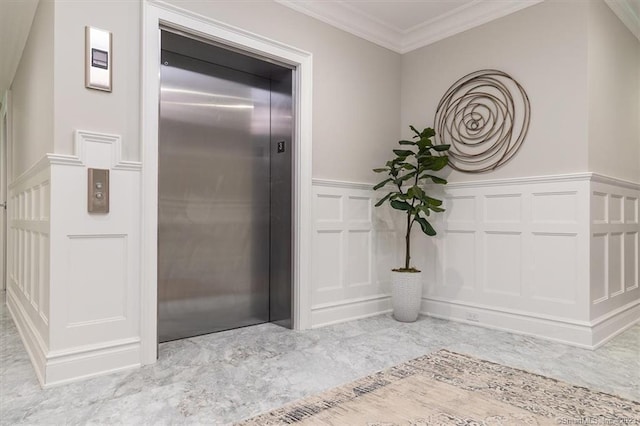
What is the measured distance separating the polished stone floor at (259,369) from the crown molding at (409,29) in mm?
2492

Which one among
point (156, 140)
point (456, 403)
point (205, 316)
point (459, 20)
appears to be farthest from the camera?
point (459, 20)

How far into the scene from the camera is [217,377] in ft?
7.27

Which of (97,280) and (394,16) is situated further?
(394,16)

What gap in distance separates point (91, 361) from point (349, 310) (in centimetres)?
196

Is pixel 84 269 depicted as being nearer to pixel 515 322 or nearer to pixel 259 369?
pixel 259 369

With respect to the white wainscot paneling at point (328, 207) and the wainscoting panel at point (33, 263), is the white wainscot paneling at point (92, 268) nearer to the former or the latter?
the wainscoting panel at point (33, 263)

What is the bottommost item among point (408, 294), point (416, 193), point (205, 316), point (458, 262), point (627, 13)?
point (205, 316)

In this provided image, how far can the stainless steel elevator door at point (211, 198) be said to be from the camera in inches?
116

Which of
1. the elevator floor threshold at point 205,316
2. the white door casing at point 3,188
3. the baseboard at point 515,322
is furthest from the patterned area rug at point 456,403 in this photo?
the white door casing at point 3,188

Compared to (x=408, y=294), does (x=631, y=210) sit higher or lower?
higher

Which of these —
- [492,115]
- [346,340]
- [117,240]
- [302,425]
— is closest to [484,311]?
[346,340]

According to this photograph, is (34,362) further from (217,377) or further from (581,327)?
(581,327)

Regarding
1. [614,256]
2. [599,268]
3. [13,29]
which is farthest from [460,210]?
[13,29]

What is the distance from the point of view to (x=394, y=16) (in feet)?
11.7
